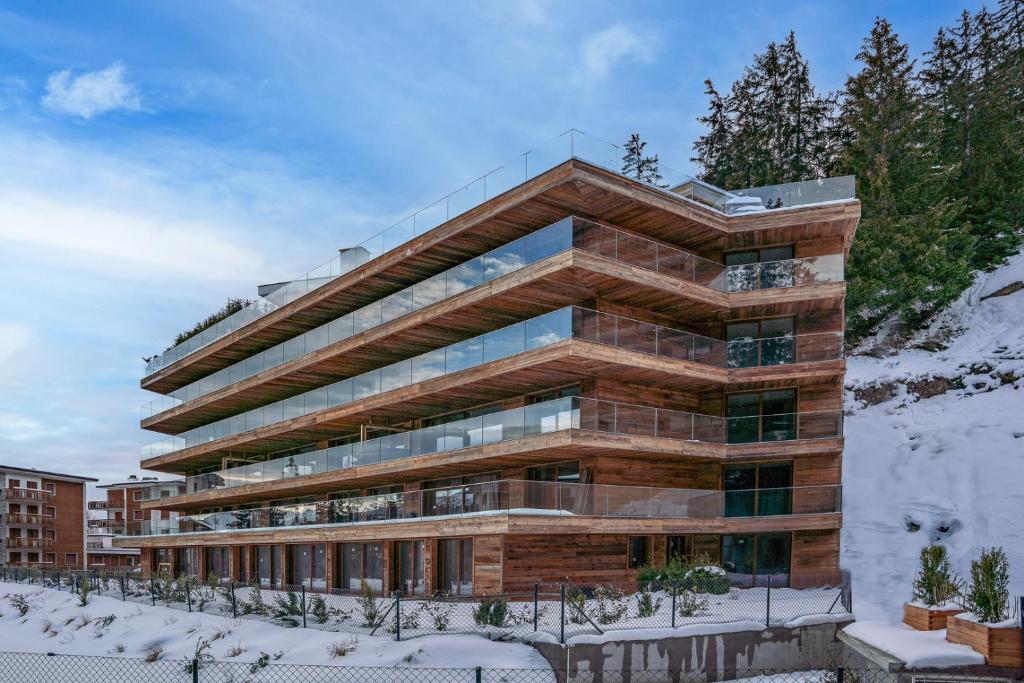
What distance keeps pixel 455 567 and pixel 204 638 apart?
8.19 meters

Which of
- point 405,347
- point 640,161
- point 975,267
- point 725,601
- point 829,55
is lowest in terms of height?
point 725,601

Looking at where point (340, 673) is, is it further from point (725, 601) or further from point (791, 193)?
point (791, 193)

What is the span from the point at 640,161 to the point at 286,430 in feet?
117

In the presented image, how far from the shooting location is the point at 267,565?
124 ft

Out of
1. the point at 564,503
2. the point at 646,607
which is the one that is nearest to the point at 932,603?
the point at 646,607

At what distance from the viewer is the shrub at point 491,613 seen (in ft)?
62.1

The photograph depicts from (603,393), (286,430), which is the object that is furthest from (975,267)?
(286,430)

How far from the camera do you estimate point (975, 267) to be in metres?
46.9

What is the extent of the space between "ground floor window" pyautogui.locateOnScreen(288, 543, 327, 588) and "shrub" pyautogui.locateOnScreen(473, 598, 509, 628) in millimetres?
15912

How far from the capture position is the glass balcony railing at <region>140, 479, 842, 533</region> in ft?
81.3

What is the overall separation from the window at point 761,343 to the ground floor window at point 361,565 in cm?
1388

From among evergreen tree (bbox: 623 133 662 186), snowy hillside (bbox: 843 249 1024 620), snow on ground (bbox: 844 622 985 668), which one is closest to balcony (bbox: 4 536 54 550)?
evergreen tree (bbox: 623 133 662 186)

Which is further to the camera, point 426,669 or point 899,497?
point 899,497

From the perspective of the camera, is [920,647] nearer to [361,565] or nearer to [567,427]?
[567,427]
